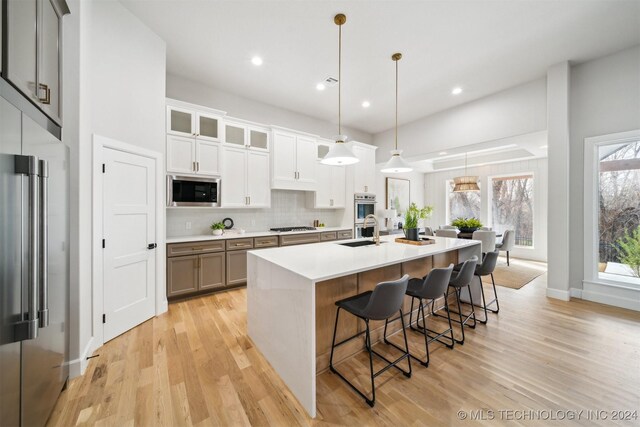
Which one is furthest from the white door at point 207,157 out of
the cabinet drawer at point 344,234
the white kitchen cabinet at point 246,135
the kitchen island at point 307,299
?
the cabinet drawer at point 344,234

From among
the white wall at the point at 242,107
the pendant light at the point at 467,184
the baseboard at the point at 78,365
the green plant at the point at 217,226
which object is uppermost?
the white wall at the point at 242,107

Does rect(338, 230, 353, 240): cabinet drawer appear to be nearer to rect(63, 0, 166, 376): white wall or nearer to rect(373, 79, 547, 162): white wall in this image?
rect(373, 79, 547, 162): white wall

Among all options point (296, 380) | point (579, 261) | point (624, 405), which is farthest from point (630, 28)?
point (296, 380)

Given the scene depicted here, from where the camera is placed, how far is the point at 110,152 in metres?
2.45

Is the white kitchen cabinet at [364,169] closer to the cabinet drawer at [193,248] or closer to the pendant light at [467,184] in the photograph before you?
the pendant light at [467,184]

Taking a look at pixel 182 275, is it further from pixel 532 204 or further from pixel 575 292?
pixel 532 204

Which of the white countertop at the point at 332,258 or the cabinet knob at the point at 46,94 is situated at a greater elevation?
the cabinet knob at the point at 46,94

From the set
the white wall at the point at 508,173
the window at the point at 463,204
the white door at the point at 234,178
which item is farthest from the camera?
the window at the point at 463,204

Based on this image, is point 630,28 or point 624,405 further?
point 630,28

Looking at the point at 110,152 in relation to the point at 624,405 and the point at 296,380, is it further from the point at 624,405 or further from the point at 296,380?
the point at 624,405

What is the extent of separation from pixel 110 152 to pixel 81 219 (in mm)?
765

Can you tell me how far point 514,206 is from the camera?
6660 millimetres

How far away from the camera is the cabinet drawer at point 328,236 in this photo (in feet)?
16.1

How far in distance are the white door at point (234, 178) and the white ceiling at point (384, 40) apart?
1.13 meters
